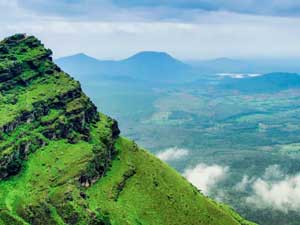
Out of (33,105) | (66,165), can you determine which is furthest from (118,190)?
(33,105)

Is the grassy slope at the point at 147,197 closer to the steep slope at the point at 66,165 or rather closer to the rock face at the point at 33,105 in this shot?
the steep slope at the point at 66,165

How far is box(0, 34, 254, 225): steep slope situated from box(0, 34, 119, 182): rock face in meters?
0.25

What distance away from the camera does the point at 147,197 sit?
122 metres

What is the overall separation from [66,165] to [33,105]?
2120 centimetres

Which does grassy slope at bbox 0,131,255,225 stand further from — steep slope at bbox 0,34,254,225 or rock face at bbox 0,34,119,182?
rock face at bbox 0,34,119,182

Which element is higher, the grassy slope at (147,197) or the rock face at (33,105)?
the rock face at (33,105)

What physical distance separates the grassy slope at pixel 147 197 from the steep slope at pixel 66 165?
265 mm

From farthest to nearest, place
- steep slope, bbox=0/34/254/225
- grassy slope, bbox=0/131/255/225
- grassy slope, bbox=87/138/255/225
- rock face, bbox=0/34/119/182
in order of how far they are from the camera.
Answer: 1. grassy slope, bbox=87/138/255/225
2. rock face, bbox=0/34/119/182
3. grassy slope, bbox=0/131/255/225
4. steep slope, bbox=0/34/254/225

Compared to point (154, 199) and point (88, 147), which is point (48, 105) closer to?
point (88, 147)

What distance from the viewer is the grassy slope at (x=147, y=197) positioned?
114 m

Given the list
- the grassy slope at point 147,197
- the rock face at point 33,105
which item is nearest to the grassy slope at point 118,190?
the grassy slope at point 147,197

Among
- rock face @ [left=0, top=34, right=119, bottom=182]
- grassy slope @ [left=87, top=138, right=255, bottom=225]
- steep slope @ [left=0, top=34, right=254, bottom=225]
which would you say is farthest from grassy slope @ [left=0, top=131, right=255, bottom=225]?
rock face @ [left=0, top=34, right=119, bottom=182]

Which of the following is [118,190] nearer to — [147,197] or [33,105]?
[147,197]

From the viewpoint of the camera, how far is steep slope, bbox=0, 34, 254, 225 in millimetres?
103000
